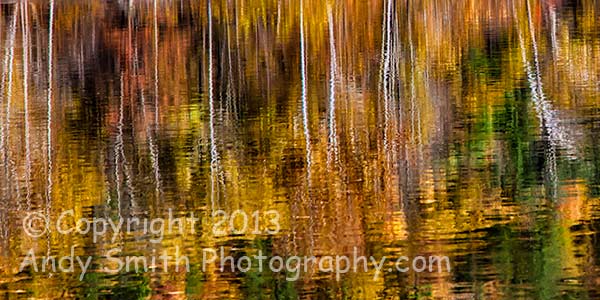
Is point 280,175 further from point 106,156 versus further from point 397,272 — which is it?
point 397,272

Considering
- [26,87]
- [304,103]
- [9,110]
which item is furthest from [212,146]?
[26,87]

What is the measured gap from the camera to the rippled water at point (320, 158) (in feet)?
43.8

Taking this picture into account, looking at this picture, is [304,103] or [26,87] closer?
[304,103]

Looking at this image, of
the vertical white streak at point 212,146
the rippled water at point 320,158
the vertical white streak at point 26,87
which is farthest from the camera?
the vertical white streak at point 26,87

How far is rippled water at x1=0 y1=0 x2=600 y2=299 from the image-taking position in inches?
525

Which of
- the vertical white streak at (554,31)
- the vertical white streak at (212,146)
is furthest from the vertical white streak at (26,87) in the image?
the vertical white streak at (554,31)

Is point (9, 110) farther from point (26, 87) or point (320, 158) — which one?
point (320, 158)

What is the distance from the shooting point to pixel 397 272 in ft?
43.2

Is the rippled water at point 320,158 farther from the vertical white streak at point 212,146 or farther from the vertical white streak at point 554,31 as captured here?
the vertical white streak at point 554,31

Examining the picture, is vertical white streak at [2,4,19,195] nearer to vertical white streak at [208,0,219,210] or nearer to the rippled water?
the rippled water

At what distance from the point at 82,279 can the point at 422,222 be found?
404cm

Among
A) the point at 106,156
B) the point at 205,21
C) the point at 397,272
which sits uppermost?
the point at 205,21

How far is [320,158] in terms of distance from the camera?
19578mm

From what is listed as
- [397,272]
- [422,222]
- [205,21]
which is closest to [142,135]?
[422,222]
